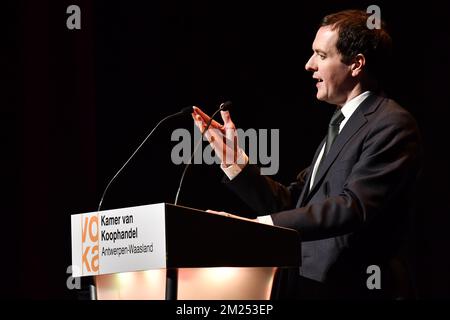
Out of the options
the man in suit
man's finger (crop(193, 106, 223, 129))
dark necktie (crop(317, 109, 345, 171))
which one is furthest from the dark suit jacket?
man's finger (crop(193, 106, 223, 129))

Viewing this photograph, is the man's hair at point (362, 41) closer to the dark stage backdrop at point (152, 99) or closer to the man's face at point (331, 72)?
the man's face at point (331, 72)

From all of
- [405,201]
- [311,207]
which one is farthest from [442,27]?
[311,207]

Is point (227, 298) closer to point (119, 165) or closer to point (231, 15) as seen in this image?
point (119, 165)

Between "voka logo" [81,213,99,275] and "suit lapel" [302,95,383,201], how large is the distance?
0.82m

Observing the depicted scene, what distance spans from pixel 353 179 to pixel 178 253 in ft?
2.47

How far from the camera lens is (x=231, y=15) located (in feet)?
13.2

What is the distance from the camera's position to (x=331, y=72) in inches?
103

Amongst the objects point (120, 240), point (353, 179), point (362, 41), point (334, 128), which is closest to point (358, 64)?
point (362, 41)

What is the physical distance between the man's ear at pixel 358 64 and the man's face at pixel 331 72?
16 millimetres

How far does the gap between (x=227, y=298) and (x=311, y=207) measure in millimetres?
411

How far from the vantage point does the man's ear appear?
260 cm

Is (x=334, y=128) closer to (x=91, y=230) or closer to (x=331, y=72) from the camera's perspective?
(x=331, y=72)

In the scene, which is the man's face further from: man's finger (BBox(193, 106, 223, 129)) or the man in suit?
man's finger (BBox(193, 106, 223, 129))

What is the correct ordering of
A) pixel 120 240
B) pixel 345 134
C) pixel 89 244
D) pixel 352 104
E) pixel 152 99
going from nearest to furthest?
pixel 120 240, pixel 89 244, pixel 345 134, pixel 352 104, pixel 152 99
